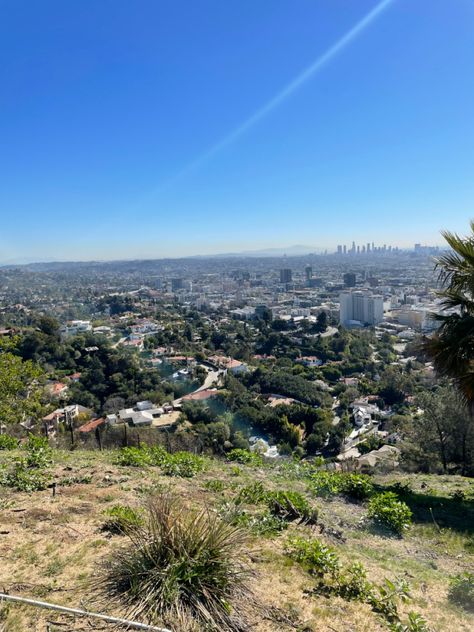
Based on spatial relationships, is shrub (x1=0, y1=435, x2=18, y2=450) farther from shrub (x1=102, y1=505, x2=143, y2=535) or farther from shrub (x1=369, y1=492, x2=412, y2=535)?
shrub (x1=369, y1=492, x2=412, y2=535)

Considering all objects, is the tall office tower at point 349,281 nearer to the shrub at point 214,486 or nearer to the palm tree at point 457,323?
the palm tree at point 457,323

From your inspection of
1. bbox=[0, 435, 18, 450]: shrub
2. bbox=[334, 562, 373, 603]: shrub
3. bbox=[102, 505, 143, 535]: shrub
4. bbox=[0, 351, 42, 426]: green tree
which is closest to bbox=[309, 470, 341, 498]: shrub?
bbox=[334, 562, 373, 603]: shrub

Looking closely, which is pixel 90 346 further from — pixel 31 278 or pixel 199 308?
pixel 31 278

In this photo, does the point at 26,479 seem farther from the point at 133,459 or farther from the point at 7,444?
the point at 7,444

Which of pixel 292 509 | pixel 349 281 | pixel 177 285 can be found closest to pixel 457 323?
pixel 292 509

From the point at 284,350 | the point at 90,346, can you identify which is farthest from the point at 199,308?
the point at 90,346
